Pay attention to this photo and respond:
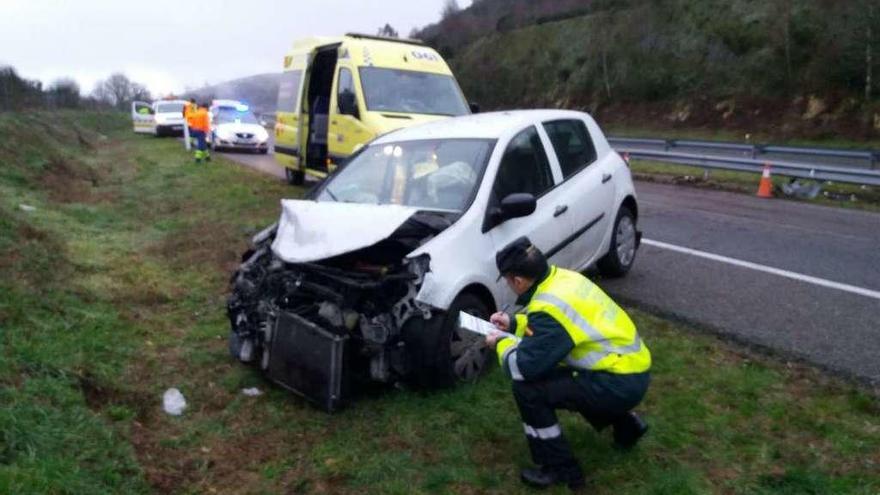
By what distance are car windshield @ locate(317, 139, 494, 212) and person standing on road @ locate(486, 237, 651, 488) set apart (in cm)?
162

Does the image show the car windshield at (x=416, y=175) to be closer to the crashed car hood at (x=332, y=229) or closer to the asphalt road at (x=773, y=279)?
the crashed car hood at (x=332, y=229)

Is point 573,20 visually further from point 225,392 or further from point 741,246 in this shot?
point 225,392

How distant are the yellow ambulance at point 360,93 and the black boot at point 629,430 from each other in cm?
701

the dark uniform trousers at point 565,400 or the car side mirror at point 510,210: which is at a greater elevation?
the car side mirror at point 510,210

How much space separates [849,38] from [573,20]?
23.3 m

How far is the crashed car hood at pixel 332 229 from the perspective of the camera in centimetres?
470

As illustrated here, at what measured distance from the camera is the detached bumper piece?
14.8 feet

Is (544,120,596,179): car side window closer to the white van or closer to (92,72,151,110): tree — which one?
the white van

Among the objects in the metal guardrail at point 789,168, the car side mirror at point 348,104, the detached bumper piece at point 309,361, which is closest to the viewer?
the detached bumper piece at point 309,361

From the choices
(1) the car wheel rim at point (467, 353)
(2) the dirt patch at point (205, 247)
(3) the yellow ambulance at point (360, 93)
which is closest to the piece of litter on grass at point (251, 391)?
(1) the car wheel rim at point (467, 353)

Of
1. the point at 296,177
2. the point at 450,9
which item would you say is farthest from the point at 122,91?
the point at 296,177

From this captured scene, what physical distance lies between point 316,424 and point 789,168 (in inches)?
509

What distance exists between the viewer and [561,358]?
11.8 ft

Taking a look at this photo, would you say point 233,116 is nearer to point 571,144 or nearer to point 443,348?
point 571,144
